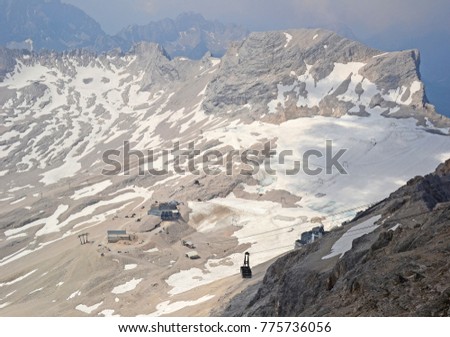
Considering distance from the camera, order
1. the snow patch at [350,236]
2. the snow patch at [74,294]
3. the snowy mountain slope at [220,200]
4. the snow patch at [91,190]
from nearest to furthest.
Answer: the snow patch at [350,236] < the snow patch at [74,294] < the snowy mountain slope at [220,200] < the snow patch at [91,190]

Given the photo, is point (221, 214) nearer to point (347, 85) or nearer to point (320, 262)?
point (320, 262)

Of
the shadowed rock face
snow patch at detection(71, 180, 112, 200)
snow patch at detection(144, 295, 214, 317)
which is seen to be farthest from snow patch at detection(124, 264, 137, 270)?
snow patch at detection(71, 180, 112, 200)

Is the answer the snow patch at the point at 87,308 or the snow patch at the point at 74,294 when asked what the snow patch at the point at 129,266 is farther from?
the snow patch at the point at 87,308

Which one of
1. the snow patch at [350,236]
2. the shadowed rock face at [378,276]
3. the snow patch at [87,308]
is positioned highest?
the shadowed rock face at [378,276]

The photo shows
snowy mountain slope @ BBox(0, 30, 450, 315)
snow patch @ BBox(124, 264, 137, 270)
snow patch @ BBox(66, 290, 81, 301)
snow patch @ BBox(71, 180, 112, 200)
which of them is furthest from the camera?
snow patch @ BBox(71, 180, 112, 200)

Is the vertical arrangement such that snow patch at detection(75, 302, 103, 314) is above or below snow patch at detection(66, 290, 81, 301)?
below

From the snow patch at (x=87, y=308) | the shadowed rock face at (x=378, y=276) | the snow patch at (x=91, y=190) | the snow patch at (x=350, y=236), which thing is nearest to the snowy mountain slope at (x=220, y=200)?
the snow patch at (x=87, y=308)

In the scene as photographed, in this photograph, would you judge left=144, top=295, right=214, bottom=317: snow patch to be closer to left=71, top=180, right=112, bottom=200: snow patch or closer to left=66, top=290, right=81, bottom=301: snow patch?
left=66, top=290, right=81, bottom=301: snow patch

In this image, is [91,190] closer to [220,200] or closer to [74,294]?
[220,200]
